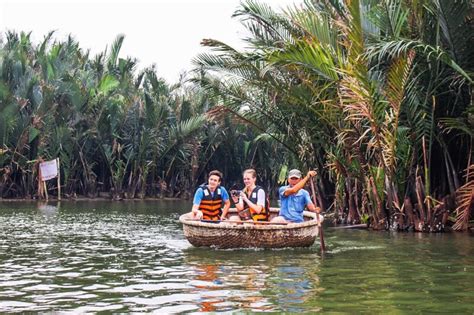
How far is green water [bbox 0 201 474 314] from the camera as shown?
820cm

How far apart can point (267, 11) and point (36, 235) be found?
752 centimetres

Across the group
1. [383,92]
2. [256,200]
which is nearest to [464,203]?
[383,92]

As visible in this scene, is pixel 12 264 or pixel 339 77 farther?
pixel 339 77

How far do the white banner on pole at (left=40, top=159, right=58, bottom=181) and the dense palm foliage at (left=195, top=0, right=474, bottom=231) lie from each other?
14.7 m

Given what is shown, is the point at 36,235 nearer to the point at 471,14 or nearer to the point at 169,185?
the point at 471,14

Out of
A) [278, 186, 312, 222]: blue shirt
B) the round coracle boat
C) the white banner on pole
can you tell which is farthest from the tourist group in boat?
the white banner on pole

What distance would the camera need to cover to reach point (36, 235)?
54.3 feet

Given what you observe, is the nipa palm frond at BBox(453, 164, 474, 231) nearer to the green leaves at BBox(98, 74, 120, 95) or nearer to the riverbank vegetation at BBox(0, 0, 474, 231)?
the riverbank vegetation at BBox(0, 0, 474, 231)

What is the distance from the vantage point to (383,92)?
52.6ft

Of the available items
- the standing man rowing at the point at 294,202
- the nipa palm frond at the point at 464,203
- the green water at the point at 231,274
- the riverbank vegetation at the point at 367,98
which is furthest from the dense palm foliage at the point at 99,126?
the standing man rowing at the point at 294,202

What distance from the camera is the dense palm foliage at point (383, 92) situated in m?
15.7

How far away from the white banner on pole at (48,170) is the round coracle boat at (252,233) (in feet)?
63.5

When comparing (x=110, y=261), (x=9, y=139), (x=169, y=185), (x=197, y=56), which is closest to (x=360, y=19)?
(x=197, y=56)

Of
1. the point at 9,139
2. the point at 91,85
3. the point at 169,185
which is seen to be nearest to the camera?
the point at 9,139
